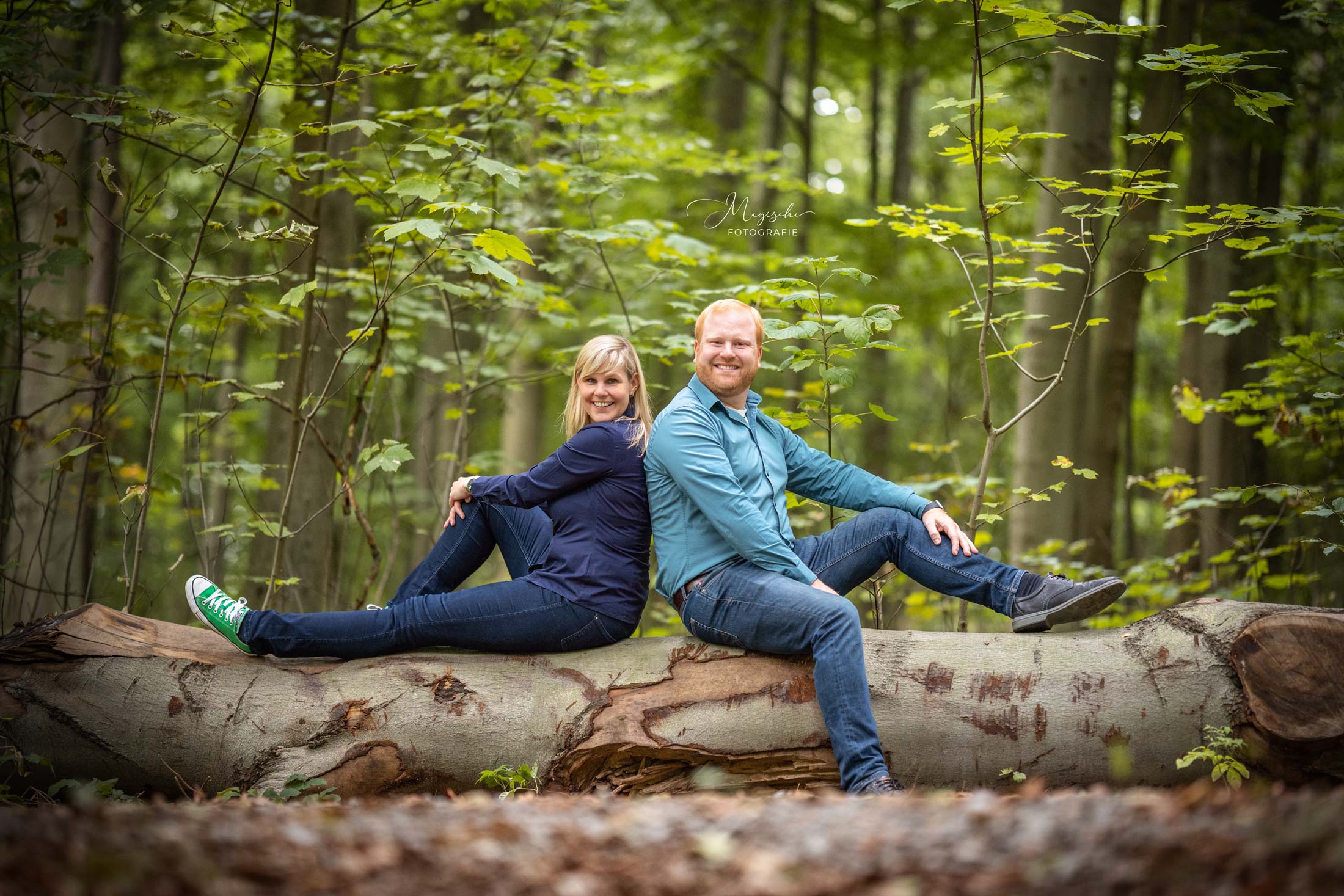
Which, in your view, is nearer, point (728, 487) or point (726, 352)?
point (728, 487)

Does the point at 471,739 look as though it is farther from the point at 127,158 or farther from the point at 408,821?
the point at 127,158

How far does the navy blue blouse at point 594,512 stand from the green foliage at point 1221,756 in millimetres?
2121

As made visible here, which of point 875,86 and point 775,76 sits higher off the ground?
point 875,86

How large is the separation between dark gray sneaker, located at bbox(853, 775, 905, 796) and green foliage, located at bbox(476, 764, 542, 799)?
119cm

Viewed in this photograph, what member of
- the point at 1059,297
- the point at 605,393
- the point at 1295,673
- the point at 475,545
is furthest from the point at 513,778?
the point at 1059,297

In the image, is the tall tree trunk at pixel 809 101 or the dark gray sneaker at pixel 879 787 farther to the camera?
the tall tree trunk at pixel 809 101

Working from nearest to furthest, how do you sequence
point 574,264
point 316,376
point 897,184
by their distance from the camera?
point 316,376
point 574,264
point 897,184

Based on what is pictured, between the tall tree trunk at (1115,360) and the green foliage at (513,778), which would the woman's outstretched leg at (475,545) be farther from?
the tall tree trunk at (1115,360)

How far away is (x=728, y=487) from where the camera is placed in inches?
140

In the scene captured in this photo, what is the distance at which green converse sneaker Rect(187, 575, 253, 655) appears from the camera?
3.69 metres

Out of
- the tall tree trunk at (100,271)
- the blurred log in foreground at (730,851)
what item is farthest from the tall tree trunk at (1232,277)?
the tall tree trunk at (100,271)

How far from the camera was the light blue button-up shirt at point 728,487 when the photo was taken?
3.54 m

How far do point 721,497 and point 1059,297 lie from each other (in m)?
3.87

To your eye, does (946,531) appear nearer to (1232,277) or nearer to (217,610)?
(217,610)
